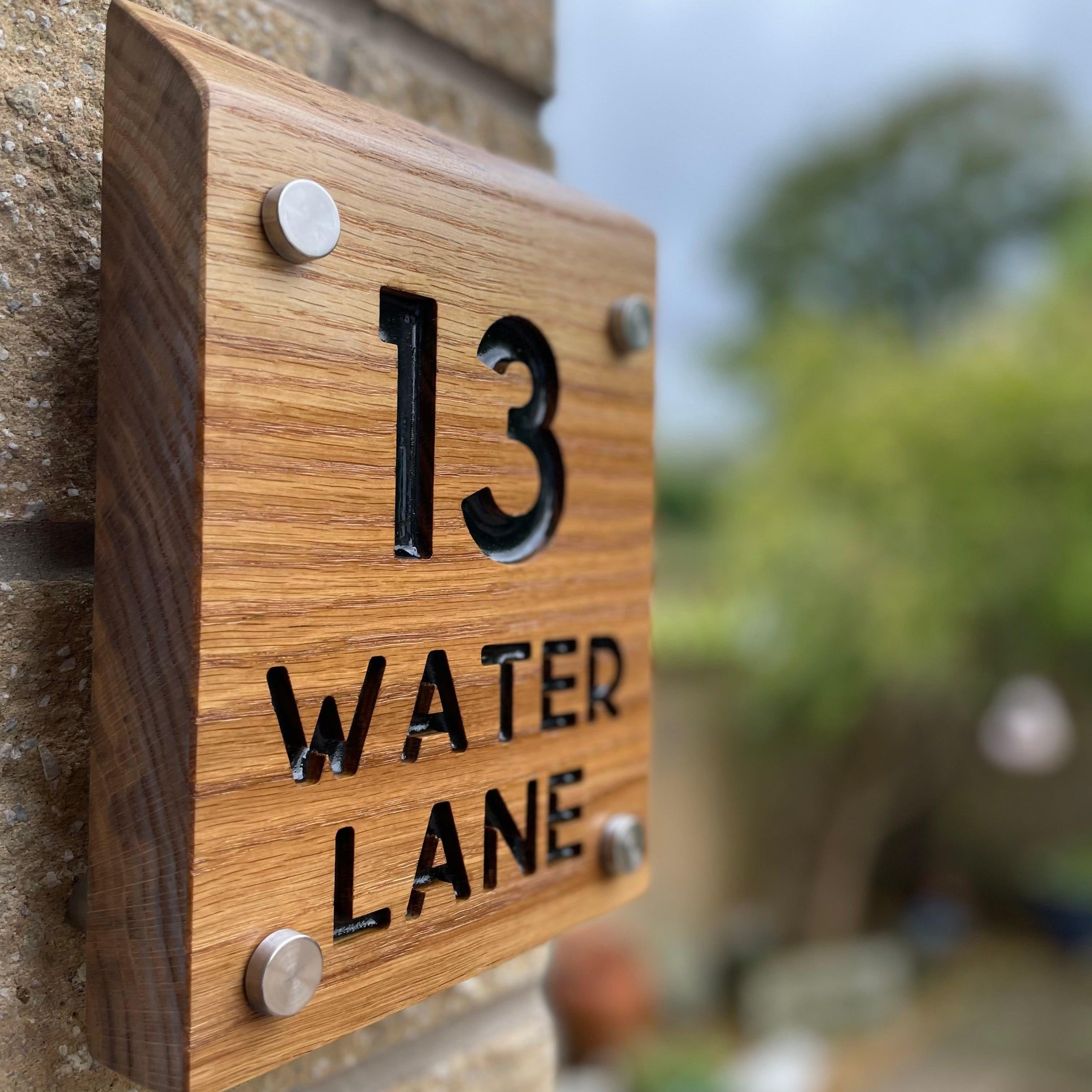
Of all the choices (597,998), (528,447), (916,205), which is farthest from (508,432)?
(916,205)

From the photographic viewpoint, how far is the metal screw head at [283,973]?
232 mm

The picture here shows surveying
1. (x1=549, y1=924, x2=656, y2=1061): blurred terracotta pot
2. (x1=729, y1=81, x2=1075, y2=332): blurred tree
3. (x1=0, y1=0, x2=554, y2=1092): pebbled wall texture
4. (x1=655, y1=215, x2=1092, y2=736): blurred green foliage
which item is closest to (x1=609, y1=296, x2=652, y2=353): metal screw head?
(x1=0, y1=0, x2=554, y2=1092): pebbled wall texture

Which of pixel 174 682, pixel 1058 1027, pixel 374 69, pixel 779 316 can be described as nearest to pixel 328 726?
pixel 174 682

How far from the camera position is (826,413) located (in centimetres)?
366

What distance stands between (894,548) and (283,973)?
11.6 ft

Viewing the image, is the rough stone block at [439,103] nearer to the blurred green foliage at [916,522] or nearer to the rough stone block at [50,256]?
the rough stone block at [50,256]

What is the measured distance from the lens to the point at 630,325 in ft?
1.18

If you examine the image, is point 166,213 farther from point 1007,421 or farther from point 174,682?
point 1007,421

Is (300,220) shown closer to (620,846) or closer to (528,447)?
(528,447)

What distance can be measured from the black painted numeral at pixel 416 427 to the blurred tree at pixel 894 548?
338cm

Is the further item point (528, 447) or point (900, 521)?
point (900, 521)

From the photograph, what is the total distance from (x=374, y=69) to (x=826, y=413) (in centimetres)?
350

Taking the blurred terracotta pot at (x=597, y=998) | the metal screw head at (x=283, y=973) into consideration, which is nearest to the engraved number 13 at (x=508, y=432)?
the metal screw head at (x=283, y=973)

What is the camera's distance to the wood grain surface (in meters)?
0.23
